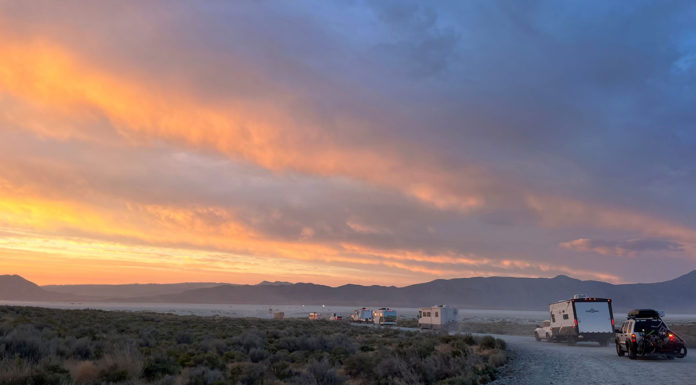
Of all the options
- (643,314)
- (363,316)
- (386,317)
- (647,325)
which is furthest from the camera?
(363,316)

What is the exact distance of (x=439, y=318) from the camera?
54.7 m

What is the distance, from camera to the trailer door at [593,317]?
30562 mm

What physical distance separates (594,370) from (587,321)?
14523 mm

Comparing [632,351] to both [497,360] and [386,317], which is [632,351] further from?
[386,317]

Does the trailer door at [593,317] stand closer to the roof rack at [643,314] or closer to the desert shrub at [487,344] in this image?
the desert shrub at [487,344]

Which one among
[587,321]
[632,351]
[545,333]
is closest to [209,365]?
[632,351]

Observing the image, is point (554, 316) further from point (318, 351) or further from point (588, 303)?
point (318, 351)

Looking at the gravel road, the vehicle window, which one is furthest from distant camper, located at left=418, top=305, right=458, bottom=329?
the vehicle window

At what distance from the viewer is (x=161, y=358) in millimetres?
17578

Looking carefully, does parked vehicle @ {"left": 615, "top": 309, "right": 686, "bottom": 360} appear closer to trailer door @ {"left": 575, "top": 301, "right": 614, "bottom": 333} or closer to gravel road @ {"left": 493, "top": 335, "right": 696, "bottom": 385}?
gravel road @ {"left": 493, "top": 335, "right": 696, "bottom": 385}

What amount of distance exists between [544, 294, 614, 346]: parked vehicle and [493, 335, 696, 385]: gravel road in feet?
24.8

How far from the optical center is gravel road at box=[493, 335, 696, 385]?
50.9 ft

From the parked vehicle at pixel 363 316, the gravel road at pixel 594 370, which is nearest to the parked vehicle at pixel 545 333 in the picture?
the gravel road at pixel 594 370

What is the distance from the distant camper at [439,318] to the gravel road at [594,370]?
31.8 m
